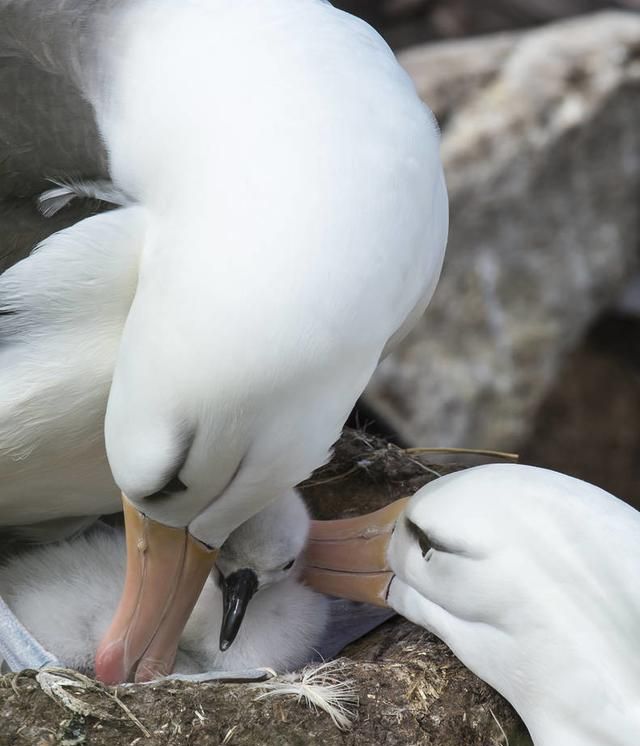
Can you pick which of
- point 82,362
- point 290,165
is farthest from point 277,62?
point 82,362

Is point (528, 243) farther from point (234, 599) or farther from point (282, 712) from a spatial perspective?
point (282, 712)

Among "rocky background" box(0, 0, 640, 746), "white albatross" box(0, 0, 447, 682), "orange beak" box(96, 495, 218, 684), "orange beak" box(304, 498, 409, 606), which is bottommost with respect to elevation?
"rocky background" box(0, 0, 640, 746)

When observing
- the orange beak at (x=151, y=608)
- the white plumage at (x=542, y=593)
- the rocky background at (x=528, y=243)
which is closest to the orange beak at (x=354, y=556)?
the white plumage at (x=542, y=593)

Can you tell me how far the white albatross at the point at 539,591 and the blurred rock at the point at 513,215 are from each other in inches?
170

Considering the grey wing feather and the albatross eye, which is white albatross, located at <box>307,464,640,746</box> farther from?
the grey wing feather

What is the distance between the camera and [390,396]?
7727 millimetres

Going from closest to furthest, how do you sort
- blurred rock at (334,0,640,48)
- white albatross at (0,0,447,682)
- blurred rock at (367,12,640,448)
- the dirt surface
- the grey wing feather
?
white albatross at (0,0,447,682), the dirt surface, the grey wing feather, blurred rock at (367,12,640,448), blurred rock at (334,0,640,48)

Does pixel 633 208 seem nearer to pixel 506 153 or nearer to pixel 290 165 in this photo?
pixel 506 153

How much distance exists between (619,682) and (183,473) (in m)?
1.03

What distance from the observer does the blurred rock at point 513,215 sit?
7785mm

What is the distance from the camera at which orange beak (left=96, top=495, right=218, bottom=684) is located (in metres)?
3.34

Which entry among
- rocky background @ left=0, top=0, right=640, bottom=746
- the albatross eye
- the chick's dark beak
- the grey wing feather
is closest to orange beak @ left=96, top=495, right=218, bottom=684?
the chick's dark beak

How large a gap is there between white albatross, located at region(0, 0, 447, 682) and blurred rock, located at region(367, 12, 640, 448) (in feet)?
14.7

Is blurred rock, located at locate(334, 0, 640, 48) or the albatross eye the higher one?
the albatross eye
